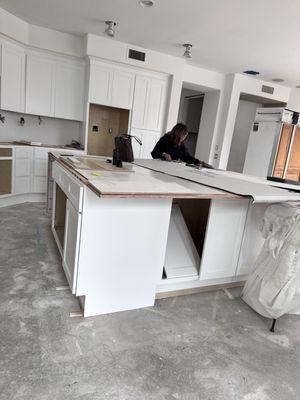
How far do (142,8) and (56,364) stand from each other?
3788 millimetres

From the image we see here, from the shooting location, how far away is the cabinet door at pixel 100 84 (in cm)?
473

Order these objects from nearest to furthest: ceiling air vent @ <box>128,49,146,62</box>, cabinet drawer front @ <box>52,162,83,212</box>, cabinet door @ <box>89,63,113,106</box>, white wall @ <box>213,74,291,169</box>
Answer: cabinet drawer front @ <box>52,162,83,212</box>
cabinet door @ <box>89,63,113,106</box>
ceiling air vent @ <box>128,49,146,62</box>
white wall @ <box>213,74,291,169</box>

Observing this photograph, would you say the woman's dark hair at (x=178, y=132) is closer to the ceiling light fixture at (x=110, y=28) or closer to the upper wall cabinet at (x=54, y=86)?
the ceiling light fixture at (x=110, y=28)

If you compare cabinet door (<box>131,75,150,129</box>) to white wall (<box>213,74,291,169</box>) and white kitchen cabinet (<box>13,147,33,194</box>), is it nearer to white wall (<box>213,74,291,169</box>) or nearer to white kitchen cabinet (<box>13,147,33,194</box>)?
white wall (<box>213,74,291,169</box>)

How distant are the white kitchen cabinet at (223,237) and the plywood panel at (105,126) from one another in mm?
3607

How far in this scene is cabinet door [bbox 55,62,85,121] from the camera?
4.79m

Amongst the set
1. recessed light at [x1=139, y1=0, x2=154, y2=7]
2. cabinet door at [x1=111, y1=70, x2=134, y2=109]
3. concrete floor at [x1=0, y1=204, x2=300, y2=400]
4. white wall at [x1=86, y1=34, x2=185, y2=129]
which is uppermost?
recessed light at [x1=139, y1=0, x2=154, y2=7]

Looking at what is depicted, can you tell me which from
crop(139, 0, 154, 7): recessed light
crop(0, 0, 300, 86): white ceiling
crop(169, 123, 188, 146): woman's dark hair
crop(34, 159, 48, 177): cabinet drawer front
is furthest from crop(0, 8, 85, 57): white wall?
crop(169, 123, 188, 146): woman's dark hair

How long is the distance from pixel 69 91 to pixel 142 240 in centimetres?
389

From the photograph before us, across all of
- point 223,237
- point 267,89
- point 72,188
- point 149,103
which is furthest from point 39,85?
point 267,89

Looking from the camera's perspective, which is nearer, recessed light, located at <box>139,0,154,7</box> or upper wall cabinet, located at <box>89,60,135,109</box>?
recessed light, located at <box>139,0,154,7</box>

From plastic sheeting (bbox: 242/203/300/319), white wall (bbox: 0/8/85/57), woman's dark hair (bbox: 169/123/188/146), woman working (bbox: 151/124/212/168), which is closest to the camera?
plastic sheeting (bbox: 242/203/300/319)

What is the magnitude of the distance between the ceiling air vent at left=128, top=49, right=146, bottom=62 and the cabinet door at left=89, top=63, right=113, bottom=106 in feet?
1.46

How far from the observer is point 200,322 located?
1.97 meters
